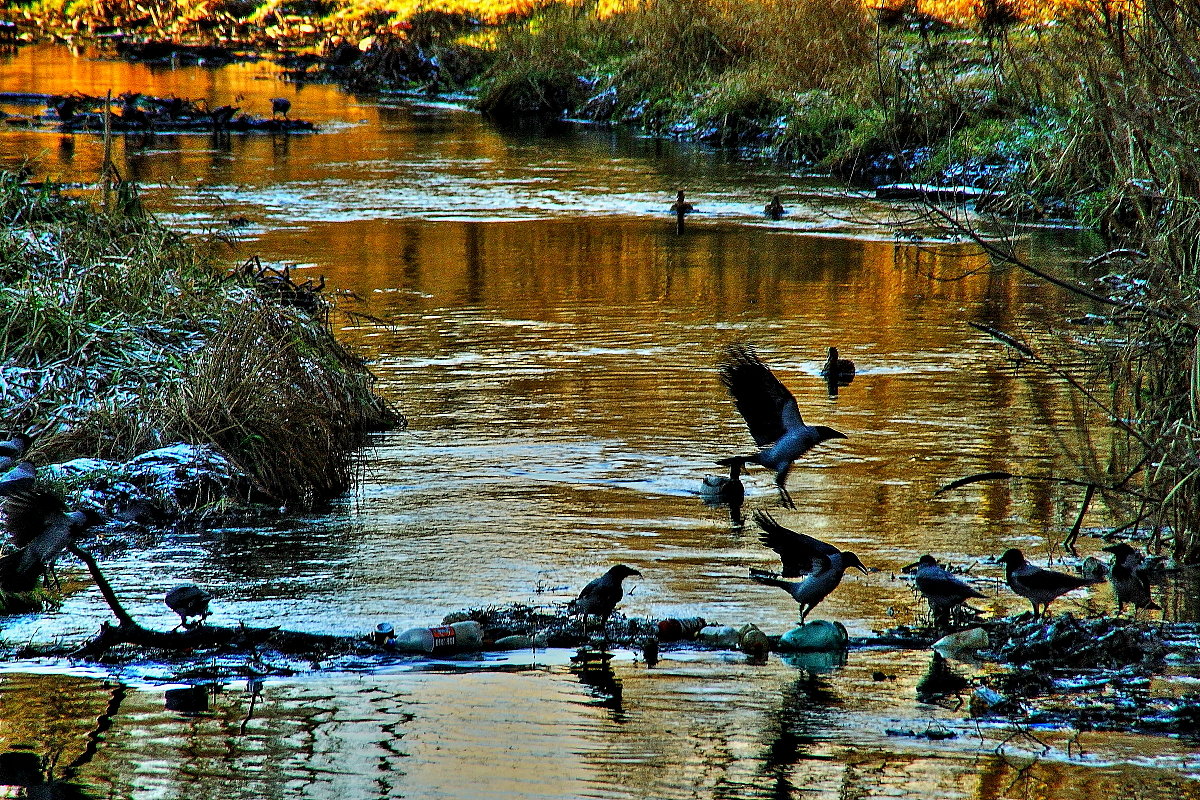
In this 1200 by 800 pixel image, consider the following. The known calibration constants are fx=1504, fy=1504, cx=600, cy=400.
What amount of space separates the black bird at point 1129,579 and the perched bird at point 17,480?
5251mm

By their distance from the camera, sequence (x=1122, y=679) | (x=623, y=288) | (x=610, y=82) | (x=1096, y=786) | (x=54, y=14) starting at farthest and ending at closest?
(x=54, y=14), (x=610, y=82), (x=623, y=288), (x=1122, y=679), (x=1096, y=786)

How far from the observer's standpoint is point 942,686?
20.0ft

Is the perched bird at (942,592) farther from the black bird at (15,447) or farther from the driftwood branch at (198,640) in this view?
the black bird at (15,447)

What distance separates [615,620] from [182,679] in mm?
1923

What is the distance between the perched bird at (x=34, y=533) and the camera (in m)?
6.70

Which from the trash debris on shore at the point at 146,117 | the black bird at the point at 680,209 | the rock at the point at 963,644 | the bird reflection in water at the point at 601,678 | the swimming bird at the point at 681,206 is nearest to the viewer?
the bird reflection in water at the point at 601,678

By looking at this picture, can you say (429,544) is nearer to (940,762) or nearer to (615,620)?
(615,620)

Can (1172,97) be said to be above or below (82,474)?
above

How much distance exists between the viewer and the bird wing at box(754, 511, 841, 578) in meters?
6.74

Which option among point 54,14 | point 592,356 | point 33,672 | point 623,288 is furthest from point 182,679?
point 54,14

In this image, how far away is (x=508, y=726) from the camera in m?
5.70

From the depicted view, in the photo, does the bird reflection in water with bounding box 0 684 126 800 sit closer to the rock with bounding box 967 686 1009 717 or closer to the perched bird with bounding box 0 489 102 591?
the perched bird with bounding box 0 489 102 591

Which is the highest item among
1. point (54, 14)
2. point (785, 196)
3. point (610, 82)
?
point (54, 14)

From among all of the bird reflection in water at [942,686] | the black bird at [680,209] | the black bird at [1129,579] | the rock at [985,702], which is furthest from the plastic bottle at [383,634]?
the black bird at [680,209]
